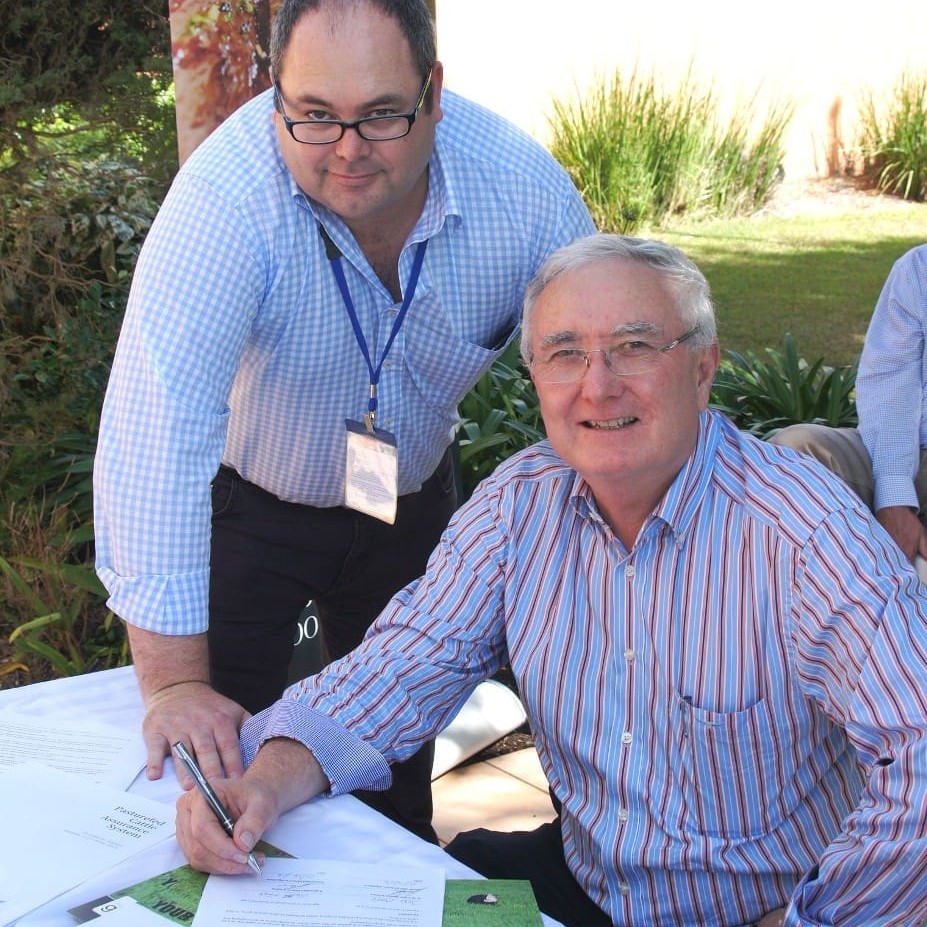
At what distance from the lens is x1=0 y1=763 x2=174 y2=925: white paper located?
1.52 metres

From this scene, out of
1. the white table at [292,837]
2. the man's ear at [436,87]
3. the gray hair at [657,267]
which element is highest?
the man's ear at [436,87]

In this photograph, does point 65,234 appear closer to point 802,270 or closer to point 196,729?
point 196,729

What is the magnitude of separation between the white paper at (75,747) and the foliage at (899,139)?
10.0 meters

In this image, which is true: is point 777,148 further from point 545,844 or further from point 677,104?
point 545,844

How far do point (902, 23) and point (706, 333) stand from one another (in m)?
10.3

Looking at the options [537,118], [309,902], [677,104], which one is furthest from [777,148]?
[309,902]

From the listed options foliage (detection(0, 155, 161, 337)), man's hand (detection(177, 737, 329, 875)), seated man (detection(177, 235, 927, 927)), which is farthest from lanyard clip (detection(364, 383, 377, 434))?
foliage (detection(0, 155, 161, 337))

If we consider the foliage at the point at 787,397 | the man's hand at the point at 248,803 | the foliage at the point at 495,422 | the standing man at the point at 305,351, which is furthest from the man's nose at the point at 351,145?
the foliage at the point at 787,397

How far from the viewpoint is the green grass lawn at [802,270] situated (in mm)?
7371

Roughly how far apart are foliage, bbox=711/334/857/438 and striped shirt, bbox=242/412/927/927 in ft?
9.10

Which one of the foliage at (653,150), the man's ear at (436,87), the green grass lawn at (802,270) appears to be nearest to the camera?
the man's ear at (436,87)

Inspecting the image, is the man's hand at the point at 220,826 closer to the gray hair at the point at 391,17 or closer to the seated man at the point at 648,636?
the seated man at the point at 648,636

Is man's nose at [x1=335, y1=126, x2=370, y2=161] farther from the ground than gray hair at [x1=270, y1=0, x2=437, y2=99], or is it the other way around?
gray hair at [x1=270, y1=0, x2=437, y2=99]

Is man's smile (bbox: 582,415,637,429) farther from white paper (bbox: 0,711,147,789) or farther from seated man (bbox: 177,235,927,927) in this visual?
white paper (bbox: 0,711,147,789)
